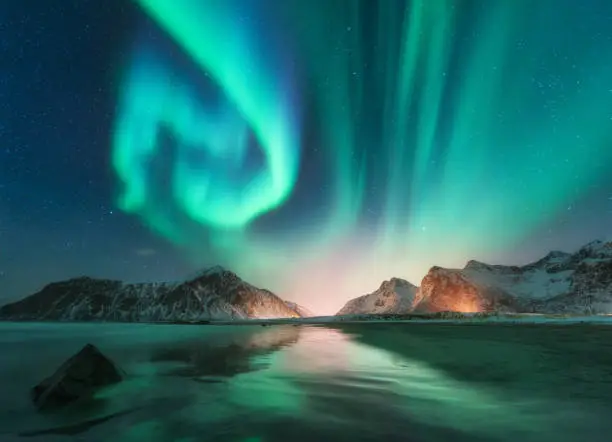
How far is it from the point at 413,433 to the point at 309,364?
780 inches

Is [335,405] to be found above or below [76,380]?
below

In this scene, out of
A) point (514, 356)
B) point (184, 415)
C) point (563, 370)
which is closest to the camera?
point (184, 415)

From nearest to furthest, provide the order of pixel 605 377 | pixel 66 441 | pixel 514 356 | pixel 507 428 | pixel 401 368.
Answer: pixel 66 441, pixel 507 428, pixel 605 377, pixel 401 368, pixel 514 356

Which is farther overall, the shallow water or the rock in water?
the rock in water

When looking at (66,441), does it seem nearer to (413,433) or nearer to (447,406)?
(413,433)

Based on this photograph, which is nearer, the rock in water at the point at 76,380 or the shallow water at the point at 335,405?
the shallow water at the point at 335,405

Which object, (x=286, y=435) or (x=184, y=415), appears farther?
(x=184, y=415)

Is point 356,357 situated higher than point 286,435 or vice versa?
point 356,357

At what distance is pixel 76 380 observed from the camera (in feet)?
65.2

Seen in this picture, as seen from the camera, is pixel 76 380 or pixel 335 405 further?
pixel 76 380

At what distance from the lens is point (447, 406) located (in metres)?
16.6

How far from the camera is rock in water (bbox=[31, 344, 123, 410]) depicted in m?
17.7

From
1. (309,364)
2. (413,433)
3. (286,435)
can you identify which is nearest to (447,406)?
(413,433)

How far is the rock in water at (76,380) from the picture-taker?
1768cm
